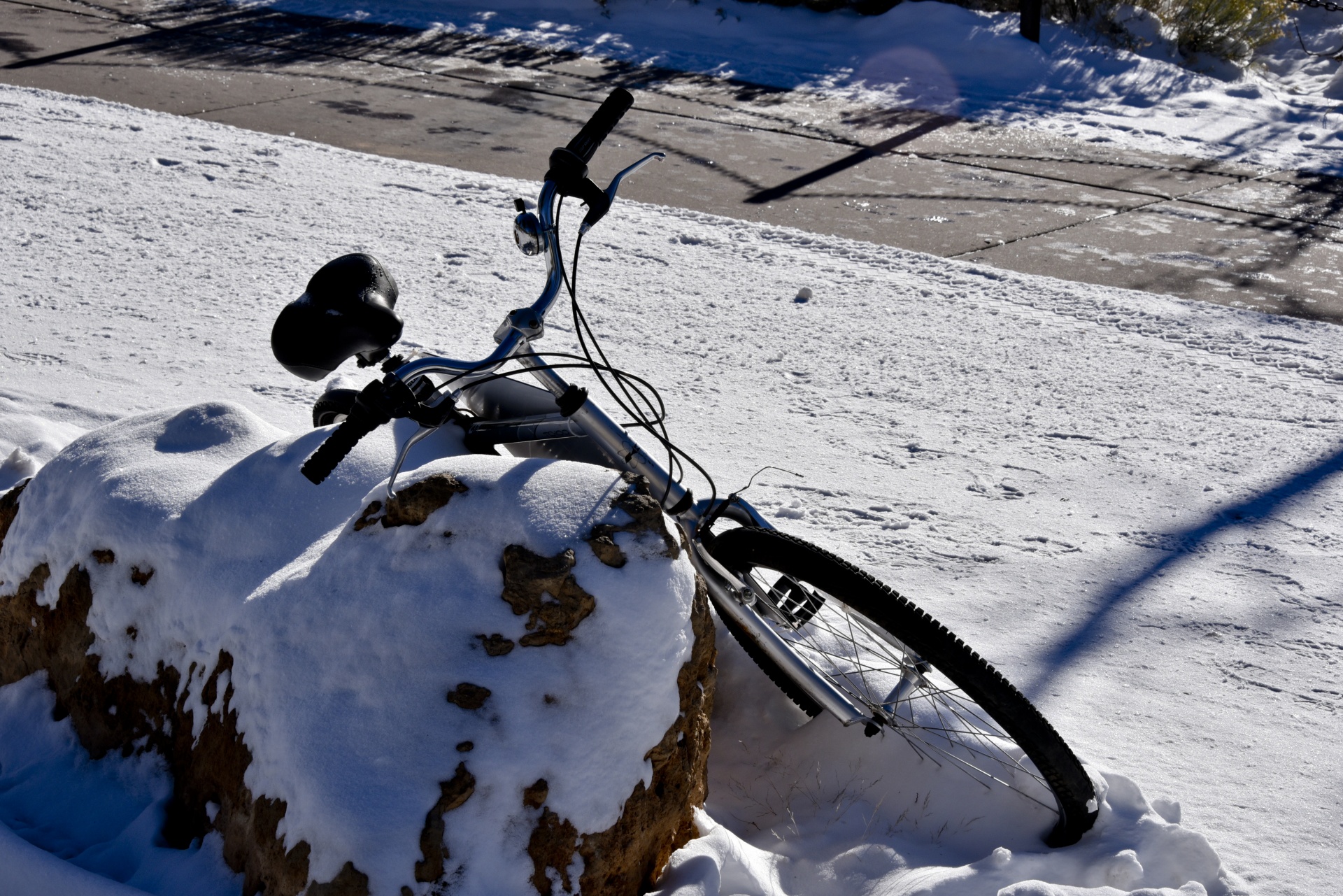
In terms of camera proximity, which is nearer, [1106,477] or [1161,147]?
[1106,477]

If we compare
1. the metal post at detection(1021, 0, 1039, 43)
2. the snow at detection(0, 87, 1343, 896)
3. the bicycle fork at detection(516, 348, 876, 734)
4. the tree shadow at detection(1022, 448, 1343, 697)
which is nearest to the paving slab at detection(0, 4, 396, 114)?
the snow at detection(0, 87, 1343, 896)

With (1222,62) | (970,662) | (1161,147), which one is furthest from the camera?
(1222,62)

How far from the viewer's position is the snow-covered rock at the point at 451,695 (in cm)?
194

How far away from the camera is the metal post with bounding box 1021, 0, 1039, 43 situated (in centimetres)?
1010

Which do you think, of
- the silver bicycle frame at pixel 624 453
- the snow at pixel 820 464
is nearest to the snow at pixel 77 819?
the snow at pixel 820 464

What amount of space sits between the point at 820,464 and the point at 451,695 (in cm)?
226

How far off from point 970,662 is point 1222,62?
1067cm

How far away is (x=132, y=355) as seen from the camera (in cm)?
457

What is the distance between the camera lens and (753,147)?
7.77 metres

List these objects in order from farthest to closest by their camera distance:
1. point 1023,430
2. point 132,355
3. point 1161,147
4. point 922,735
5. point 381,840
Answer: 1. point 1161,147
2. point 132,355
3. point 1023,430
4. point 922,735
5. point 381,840

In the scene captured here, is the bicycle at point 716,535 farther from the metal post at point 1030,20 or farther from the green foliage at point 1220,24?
the green foliage at point 1220,24

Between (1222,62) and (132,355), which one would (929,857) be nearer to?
(132,355)

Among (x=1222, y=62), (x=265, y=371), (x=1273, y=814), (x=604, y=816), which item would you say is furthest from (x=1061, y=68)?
(x=604, y=816)

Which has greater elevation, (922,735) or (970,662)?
(970,662)
